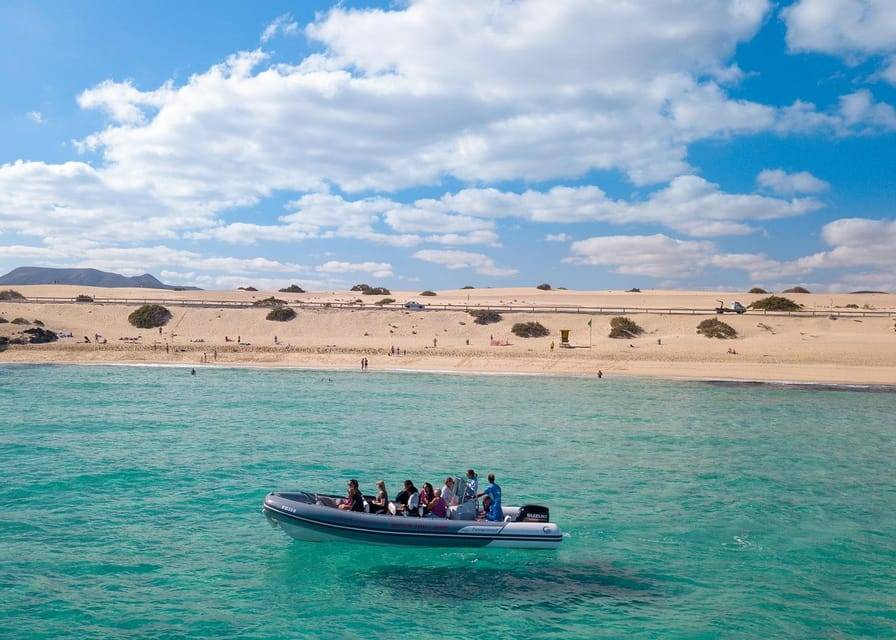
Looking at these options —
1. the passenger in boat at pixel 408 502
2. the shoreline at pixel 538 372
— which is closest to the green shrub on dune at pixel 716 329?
the shoreline at pixel 538 372

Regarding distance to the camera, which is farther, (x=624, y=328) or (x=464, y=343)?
(x=624, y=328)

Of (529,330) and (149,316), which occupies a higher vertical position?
(149,316)

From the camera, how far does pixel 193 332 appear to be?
7012 centimetres

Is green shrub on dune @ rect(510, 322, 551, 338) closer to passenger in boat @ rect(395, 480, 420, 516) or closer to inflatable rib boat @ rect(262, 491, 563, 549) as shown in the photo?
passenger in boat @ rect(395, 480, 420, 516)

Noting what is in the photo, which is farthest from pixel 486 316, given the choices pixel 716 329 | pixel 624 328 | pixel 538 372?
pixel 716 329

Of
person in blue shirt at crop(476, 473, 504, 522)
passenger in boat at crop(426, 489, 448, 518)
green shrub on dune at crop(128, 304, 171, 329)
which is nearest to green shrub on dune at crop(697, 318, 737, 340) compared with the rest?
person in blue shirt at crop(476, 473, 504, 522)

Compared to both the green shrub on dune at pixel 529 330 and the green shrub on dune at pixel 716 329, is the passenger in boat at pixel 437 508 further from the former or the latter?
the green shrub on dune at pixel 716 329

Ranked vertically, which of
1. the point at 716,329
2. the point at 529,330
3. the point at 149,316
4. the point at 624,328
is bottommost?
the point at 529,330

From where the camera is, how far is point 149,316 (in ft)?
238

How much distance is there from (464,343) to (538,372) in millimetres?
12539

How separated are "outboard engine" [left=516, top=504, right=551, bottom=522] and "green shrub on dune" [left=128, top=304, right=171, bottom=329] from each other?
63360 mm

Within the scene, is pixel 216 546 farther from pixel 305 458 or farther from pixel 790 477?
pixel 790 477

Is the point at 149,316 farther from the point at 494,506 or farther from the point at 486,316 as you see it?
the point at 494,506

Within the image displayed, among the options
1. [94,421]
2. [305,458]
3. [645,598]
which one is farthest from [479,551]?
[94,421]
